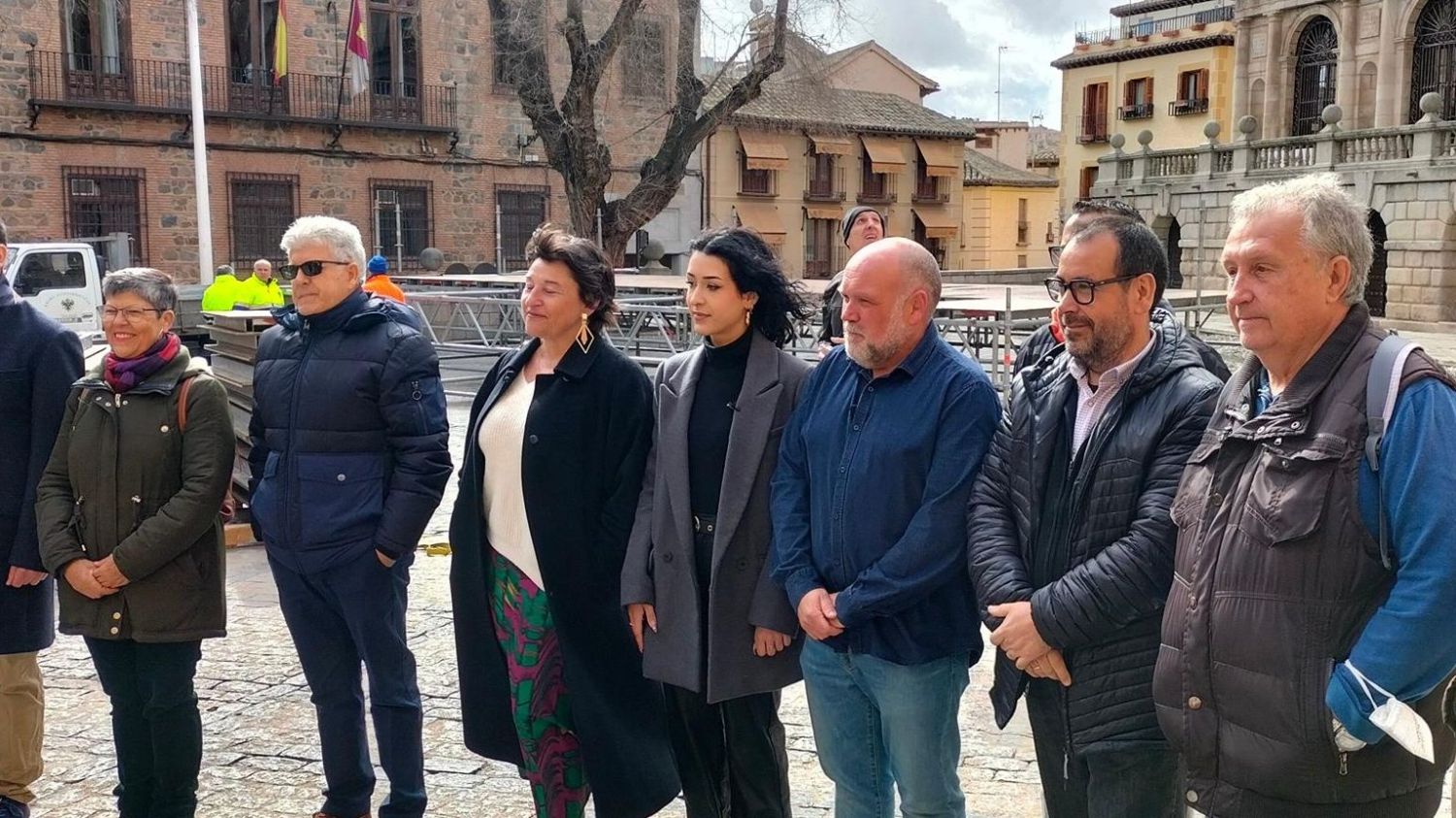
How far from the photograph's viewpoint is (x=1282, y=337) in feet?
8.13

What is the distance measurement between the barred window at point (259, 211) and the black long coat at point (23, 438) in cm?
2268

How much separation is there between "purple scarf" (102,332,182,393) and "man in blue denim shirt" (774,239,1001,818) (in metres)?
1.90

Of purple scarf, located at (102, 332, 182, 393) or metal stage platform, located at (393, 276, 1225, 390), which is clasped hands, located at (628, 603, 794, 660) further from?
metal stage platform, located at (393, 276, 1225, 390)

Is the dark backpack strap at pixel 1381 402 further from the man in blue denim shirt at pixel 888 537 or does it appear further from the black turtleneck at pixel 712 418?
the black turtleneck at pixel 712 418

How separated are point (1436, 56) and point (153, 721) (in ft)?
108

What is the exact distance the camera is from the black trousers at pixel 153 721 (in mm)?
3807

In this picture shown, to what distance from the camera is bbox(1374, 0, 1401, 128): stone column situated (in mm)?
30328

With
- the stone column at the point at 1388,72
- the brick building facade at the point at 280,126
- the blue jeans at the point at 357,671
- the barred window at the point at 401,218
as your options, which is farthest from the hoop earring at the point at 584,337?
the stone column at the point at 1388,72

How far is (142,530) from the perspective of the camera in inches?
147

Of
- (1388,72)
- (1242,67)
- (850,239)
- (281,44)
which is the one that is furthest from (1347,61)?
(850,239)

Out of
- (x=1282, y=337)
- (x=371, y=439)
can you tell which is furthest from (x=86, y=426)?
(x=1282, y=337)

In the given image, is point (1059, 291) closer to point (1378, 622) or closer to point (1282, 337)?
point (1282, 337)

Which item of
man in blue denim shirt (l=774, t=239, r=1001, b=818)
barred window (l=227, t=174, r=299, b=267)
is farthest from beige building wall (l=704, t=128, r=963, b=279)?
man in blue denim shirt (l=774, t=239, r=1001, b=818)

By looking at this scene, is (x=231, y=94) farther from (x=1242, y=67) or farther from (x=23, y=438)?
(x=1242, y=67)
